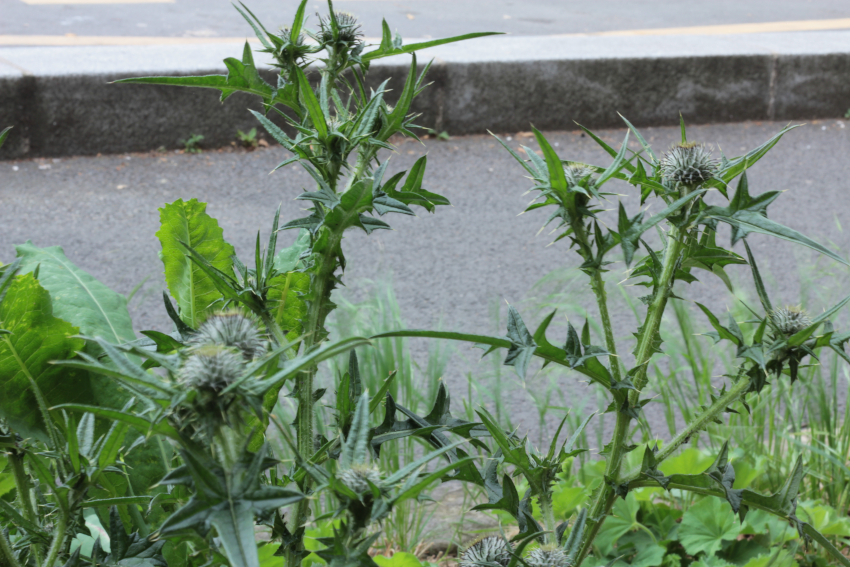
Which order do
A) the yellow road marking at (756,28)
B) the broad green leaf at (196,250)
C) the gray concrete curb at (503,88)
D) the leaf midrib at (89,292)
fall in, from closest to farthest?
the broad green leaf at (196,250) < the leaf midrib at (89,292) < the gray concrete curb at (503,88) < the yellow road marking at (756,28)

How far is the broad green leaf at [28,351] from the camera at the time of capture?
122 centimetres

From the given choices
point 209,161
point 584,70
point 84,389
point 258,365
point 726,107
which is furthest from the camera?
point 726,107

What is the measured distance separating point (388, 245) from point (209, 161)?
1508mm

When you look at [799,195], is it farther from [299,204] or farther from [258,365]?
[258,365]

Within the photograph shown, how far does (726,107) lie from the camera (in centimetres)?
630

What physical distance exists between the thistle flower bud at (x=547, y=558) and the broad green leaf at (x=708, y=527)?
3.51 feet

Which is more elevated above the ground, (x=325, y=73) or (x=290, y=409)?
(x=325, y=73)

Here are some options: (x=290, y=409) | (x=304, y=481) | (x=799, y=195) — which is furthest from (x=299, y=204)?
(x=304, y=481)

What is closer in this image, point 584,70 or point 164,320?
point 164,320

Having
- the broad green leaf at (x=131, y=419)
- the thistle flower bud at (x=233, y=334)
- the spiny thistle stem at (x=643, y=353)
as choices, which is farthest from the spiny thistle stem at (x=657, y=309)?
the broad green leaf at (x=131, y=419)

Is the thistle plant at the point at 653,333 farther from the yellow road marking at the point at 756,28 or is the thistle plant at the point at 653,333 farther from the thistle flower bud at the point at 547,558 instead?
the yellow road marking at the point at 756,28

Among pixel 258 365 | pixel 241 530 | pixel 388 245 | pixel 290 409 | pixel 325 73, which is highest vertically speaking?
pixel 325 73

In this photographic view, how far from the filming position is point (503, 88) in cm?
572

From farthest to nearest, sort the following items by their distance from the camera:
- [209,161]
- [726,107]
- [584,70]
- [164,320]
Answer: [726,107] < [584,70] < [209,161] < [164,320]
